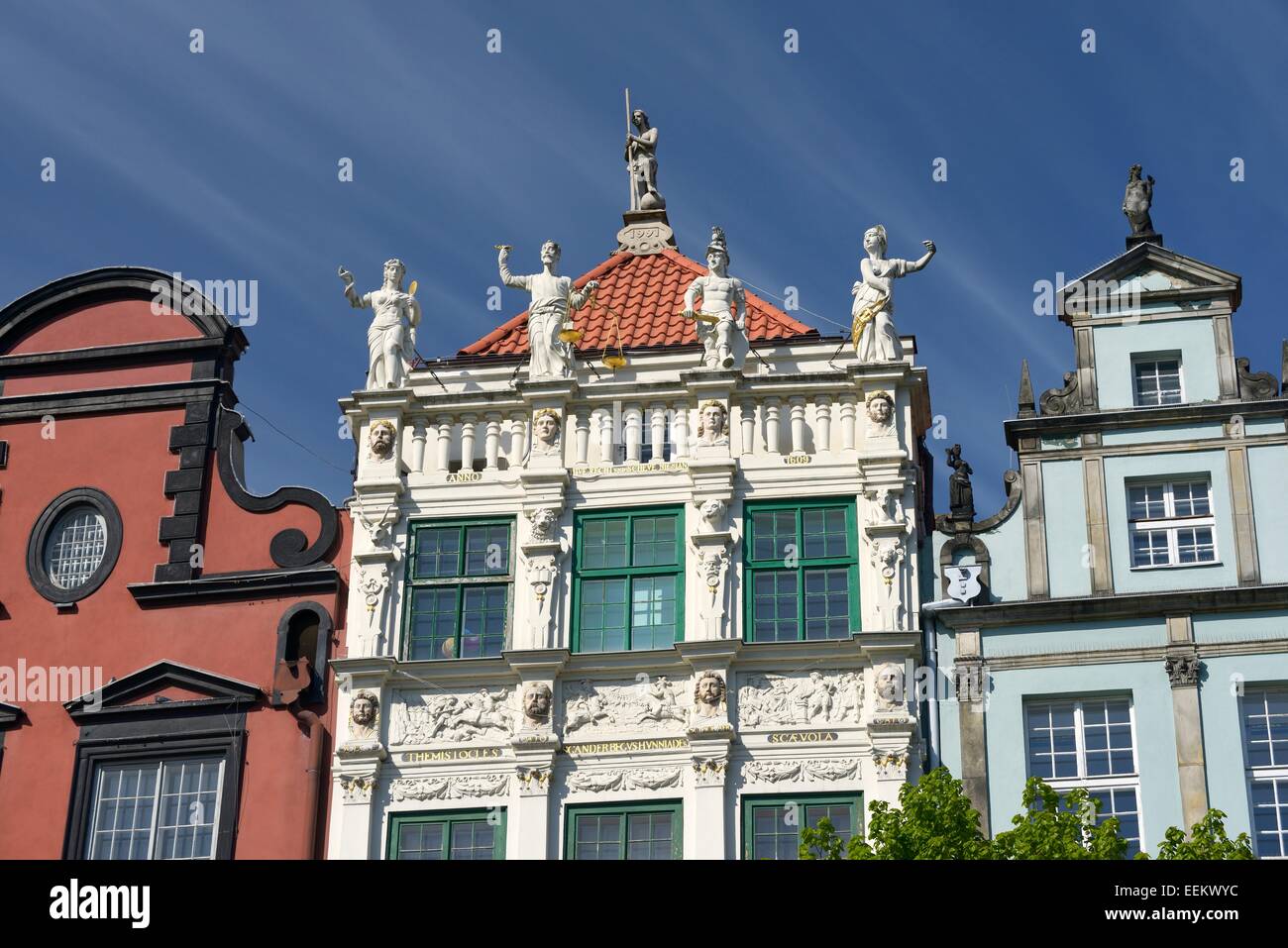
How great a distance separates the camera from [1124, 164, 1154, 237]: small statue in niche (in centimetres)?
3184

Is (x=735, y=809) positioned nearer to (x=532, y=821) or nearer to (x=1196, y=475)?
(x=532, y=821)

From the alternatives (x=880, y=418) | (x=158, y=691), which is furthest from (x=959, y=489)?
(x=158, y=691)

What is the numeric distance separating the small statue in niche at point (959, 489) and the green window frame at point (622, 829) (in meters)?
5.23

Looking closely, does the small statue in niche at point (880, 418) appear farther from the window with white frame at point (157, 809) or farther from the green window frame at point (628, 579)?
the window with white frame at point (157, 809)

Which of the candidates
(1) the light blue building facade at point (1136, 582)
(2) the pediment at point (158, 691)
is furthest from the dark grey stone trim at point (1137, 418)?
(2) the pediment at point (158, 691)

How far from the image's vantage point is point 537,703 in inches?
1151

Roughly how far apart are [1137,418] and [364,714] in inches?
416

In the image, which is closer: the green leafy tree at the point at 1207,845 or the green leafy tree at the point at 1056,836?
the green leafy tree at the point at 1207,845

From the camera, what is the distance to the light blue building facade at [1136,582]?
91.6 feet

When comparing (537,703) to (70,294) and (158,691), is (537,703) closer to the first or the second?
(158,691)

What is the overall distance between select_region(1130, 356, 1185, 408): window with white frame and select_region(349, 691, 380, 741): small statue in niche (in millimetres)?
10617

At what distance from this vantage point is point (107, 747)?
30.1 metres

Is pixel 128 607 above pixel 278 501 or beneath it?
beneath

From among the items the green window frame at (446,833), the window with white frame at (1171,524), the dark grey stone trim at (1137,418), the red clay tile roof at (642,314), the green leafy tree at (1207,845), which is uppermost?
the red clay tile roof at (642,314)
